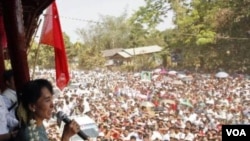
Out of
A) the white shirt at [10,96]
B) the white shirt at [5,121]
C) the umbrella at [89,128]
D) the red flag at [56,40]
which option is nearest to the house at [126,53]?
the umbrella at [89,128]

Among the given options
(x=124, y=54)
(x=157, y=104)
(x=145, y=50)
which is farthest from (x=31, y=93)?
(x=124, y=54)

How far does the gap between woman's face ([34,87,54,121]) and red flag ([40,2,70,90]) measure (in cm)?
151

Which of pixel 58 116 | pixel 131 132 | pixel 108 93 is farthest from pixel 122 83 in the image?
pixel 58 116

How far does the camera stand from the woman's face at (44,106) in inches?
A: 41.6

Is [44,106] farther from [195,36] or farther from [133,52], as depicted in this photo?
[133,52]

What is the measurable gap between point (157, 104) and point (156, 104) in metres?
0.08

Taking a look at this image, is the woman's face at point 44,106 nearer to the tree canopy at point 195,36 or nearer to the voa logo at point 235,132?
the voa logo at point 235,132

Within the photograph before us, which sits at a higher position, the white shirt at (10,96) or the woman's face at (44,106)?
the woman's face at (44,106)

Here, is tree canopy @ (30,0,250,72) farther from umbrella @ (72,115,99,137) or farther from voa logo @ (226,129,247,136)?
voa logo @ (226,129,247,136)

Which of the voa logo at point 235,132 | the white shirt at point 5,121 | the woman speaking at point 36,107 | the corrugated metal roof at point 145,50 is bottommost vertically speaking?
the corrugated metal roof at point 145,50

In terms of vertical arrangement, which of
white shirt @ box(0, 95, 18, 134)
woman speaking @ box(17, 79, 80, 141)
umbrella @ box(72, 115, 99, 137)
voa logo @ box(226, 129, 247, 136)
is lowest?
umbrella @ box(72, 115, 99, 137)

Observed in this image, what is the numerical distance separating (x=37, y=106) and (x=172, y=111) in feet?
32.4

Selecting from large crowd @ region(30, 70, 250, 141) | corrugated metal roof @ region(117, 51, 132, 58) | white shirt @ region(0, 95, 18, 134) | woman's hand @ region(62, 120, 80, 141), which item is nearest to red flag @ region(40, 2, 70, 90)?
white shirt @ region(0, 95, 18, 134)

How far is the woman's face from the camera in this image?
1.06m
